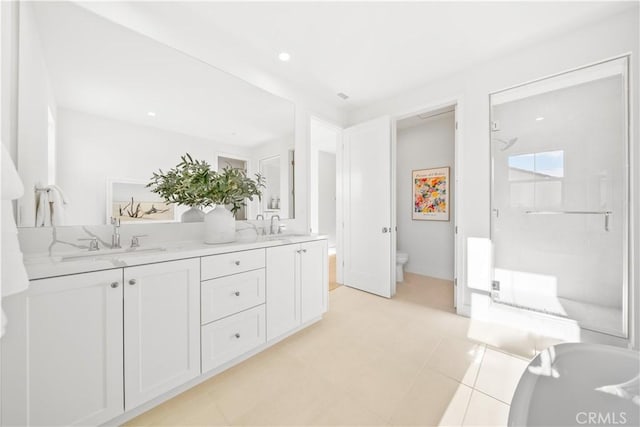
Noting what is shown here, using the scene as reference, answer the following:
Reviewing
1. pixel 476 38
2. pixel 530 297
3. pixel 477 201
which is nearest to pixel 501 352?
pixel 530 297

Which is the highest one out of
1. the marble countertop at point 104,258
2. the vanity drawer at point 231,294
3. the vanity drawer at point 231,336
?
the marble countertop at point 104,258

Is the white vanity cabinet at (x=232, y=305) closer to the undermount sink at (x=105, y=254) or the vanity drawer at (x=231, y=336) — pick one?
the vanity drawer at (x=231, y=336)

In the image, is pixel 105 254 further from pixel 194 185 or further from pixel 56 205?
pixel 194 185

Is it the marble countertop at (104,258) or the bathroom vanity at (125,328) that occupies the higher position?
the marble countertop at (104,258)

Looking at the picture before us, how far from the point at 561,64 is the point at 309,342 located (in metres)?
3.24

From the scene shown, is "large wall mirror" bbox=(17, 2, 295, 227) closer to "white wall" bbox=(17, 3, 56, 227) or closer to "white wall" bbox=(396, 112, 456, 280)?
"white wall" bbox=(17, 3, 56, 227)

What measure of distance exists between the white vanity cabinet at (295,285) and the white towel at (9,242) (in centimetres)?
124

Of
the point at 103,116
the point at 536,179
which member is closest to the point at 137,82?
the point at 103,116

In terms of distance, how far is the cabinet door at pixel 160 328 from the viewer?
3.95ft

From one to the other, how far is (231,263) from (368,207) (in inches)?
81.1

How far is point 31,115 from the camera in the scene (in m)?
1.31

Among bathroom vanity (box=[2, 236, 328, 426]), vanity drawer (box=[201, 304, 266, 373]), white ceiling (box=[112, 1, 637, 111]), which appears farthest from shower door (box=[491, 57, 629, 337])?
bathroom vanity (box=[2, 236, 328, 426])

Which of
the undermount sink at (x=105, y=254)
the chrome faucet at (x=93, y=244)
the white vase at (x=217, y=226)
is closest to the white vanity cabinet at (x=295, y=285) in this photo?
the white vase at (x=217, y=226)

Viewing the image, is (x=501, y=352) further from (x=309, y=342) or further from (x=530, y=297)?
(x=309, y=342)
